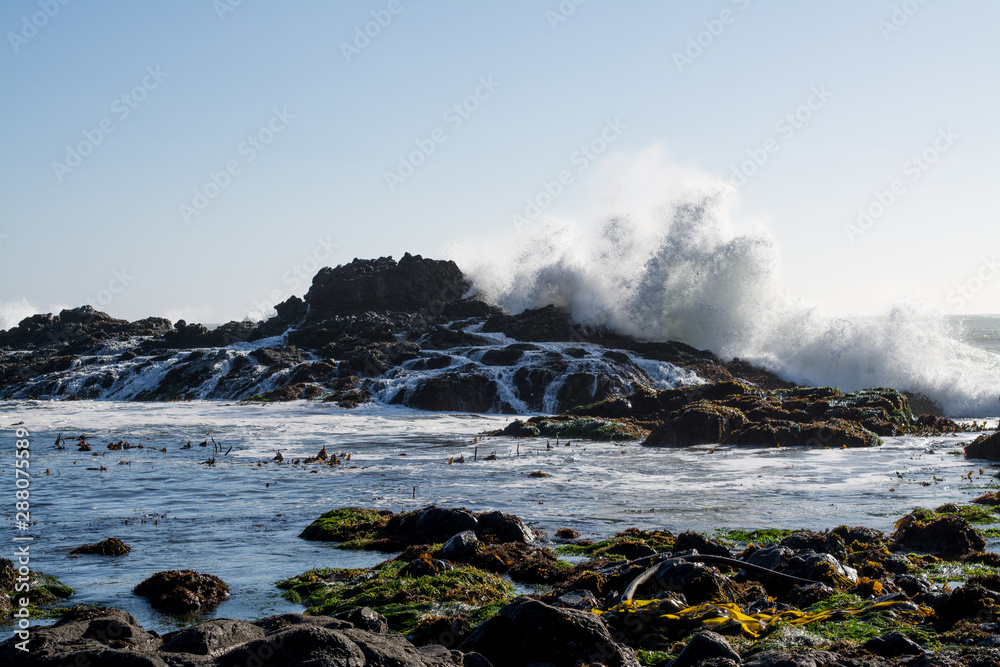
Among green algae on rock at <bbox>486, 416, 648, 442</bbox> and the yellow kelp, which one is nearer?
the yellow kelp

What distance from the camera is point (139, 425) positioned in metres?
28.2

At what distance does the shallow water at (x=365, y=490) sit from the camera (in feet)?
31.8

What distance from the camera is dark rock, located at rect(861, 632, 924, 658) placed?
5230mm

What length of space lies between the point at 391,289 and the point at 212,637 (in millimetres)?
52478

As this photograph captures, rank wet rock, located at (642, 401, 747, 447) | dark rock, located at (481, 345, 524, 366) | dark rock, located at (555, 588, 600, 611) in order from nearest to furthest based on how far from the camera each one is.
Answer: dark rock, located at (555, 588, 600, 611) < wet rock, located at (642, 401, 747, 447) < dark rock, located at (481, 345, 524, 366)

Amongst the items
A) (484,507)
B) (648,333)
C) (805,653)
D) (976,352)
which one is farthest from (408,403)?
(805,653)

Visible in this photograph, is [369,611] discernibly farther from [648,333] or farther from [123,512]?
[648,333]

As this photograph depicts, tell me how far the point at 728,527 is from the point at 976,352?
3335cm

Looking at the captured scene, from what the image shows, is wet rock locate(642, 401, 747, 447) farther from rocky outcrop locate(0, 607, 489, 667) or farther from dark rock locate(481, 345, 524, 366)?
rocky outcrop locate(0, 607, 489, 667)

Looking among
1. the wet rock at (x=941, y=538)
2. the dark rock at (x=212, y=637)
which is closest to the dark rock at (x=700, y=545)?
the wet rock at (x=941, y=538)

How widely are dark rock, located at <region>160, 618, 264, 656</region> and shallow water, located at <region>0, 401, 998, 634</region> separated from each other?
2.45 meters

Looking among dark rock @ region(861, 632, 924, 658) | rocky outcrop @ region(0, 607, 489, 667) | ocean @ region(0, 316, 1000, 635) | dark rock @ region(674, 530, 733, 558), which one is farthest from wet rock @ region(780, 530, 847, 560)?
rocky outcrop @ region(0, 607, 489, 667)

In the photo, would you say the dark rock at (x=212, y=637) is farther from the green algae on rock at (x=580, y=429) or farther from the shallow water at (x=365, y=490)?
the green algae on rock at (x=580, y=429)

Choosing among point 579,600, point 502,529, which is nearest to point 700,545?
point 579,600
